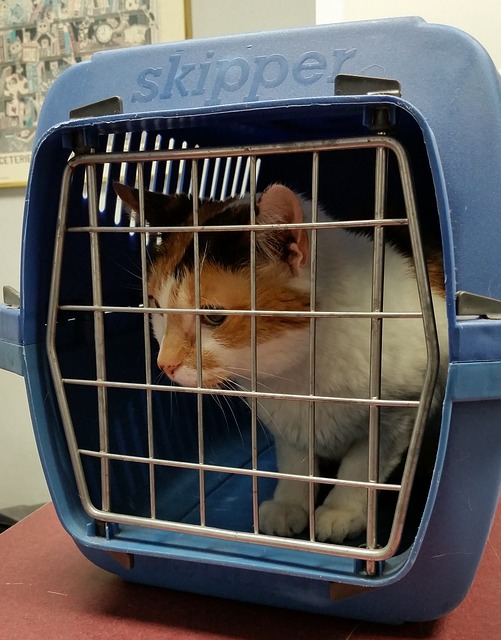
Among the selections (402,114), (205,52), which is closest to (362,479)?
(402,114)

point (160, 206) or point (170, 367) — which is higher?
point (160, 206)

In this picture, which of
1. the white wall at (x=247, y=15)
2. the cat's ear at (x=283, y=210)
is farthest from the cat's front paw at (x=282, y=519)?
the white wall at (x=247, y=15)

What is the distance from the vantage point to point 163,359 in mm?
757

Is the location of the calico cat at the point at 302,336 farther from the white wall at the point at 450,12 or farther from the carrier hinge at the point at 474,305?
the white wall at the point at 450,12

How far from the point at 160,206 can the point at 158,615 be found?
19.8 inches

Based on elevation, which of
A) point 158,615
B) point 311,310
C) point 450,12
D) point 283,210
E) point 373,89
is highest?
point 450,12

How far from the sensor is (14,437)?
1595 millimetres

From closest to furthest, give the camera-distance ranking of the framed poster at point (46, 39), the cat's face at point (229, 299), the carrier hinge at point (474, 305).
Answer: the carrier hinge at point (474, 305) → the cat's face at point (229, 299) → the framed poster at point (46, 39)

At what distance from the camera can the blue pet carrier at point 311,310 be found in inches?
21.7

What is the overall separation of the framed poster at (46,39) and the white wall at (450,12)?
0.32m

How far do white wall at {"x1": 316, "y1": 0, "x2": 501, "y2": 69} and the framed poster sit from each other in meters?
Answer: 0.32

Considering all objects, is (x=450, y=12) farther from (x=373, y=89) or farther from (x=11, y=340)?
(x=11, y=340)

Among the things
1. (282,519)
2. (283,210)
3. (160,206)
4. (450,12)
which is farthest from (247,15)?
(282,519)

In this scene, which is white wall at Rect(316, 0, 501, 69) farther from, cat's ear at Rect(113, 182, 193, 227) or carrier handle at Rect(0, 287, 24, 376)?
carrier handle at Rect(0, 287, 24, 376)
